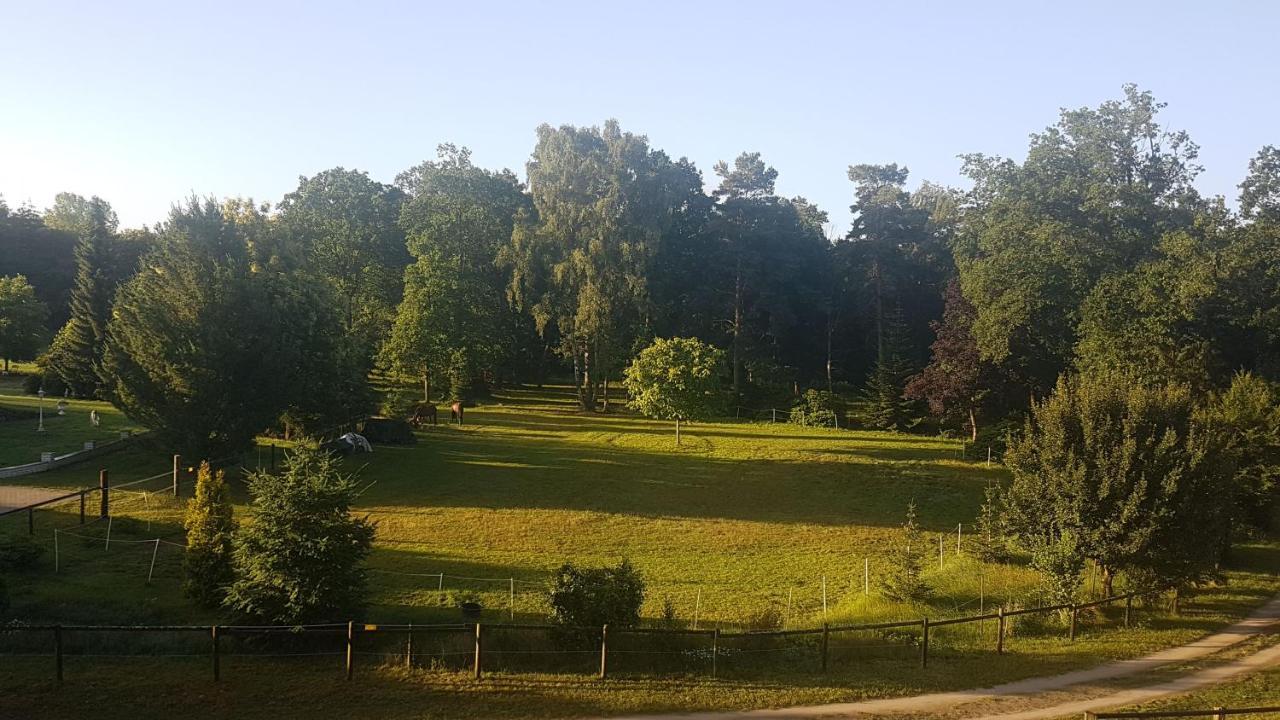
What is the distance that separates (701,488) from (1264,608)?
69.9 ft

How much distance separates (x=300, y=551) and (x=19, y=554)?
38.5ft

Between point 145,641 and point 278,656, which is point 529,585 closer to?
point 278,656

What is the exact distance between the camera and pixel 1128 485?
2081cm

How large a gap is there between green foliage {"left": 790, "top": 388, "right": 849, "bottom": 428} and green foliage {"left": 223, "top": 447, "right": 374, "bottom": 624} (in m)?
43.9

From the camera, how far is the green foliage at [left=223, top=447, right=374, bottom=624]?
16.5m

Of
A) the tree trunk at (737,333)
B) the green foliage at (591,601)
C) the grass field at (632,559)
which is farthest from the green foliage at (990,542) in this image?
the tree trunk at (737,333)

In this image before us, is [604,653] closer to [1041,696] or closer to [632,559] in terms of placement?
[1041,696]

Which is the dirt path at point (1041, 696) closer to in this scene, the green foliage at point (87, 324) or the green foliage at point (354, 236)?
the green foliage at point (87, 324)

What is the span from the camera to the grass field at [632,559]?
48.1 ft

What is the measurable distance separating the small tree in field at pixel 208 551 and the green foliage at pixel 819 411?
145 ft

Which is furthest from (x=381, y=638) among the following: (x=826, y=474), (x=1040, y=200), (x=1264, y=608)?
(x=1040, y=200)

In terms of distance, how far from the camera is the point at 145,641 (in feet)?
56.5

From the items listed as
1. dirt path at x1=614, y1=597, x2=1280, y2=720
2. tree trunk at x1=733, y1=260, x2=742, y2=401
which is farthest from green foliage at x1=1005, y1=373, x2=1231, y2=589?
tree trunk at x1=733, y1=260, x2=742, y2=401

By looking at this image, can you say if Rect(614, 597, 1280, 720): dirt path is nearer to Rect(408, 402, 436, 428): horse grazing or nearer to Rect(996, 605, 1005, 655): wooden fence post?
Rect(996, 605, 1005, 655): wooden fence post
